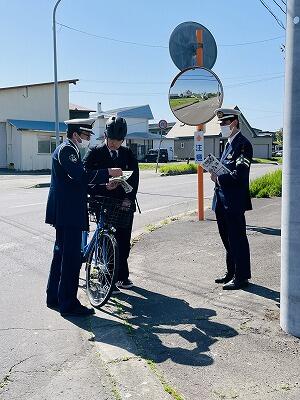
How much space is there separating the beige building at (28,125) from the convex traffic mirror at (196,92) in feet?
85.4

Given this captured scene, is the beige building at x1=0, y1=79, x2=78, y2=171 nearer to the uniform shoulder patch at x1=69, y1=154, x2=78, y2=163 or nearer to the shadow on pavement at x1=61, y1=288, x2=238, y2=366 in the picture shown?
the uniform shoulder patch at x1=69, y1=154, x2=78, y2=163

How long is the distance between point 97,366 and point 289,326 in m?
1.62

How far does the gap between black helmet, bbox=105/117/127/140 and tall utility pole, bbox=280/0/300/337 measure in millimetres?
1921

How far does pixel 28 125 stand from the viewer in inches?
1414

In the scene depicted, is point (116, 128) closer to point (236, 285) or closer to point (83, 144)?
point (83, 144)

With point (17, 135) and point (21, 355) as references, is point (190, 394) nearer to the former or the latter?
point (21, 355)

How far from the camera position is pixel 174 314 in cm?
466

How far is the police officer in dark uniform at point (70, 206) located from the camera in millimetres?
4648

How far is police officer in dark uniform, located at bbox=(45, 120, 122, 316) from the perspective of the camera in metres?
4.65


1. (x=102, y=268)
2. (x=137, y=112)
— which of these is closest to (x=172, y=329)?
(x=102, y=268)

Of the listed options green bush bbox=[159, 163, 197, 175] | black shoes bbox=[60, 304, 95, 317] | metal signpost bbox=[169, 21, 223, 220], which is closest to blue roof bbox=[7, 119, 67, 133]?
green bush bbox=[159, 163, 197, 175]

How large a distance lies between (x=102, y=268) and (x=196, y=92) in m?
4.60

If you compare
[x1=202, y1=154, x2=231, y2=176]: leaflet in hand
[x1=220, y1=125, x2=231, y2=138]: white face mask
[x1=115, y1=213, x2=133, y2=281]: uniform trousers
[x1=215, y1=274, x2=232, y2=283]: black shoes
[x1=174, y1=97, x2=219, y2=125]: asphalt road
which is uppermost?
[x1=174, y1=97, x2=219, y2=125]: asphalt road

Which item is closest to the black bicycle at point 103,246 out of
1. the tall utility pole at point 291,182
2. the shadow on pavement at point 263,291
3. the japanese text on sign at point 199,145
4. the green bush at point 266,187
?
the shadow on pavement at point 263,291
